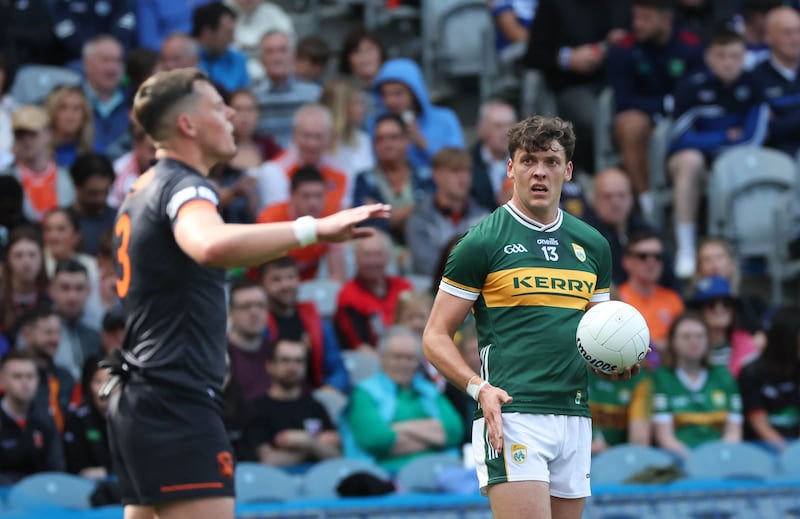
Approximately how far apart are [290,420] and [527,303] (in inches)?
171

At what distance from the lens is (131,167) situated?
12414 mm

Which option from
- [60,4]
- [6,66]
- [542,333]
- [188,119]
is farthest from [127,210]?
[60,4]

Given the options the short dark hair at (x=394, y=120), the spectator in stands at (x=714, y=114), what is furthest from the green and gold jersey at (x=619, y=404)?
the short dark hair at (x=394, y=120)

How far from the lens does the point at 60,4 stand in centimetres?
1453

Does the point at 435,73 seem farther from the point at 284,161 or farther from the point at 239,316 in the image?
the point at 239,316

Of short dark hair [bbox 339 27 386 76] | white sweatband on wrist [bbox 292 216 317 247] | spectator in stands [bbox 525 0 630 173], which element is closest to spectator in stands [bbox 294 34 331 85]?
short dark hair [bbox 339 27 386 76]

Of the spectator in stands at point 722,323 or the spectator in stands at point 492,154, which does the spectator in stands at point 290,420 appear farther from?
the spectator in stands at point 492,154

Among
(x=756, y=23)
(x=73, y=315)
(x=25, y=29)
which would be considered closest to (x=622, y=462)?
(x=73, y=315)

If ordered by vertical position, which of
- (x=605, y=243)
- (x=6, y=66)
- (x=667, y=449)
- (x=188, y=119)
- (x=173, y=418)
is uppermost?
(x=6, y=66)

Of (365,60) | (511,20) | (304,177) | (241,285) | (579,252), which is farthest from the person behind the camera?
(511,20)

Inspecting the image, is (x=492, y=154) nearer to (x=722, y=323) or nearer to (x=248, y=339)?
(x=722, y=323)

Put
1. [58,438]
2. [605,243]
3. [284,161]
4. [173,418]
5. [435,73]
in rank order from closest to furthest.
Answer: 1. [173,418]
2. [605,243]
3. [58,438]
4. [284,161]
5. [435,73]

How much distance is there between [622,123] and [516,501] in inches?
338

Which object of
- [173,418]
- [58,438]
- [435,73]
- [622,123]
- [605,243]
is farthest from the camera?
[435,73]
